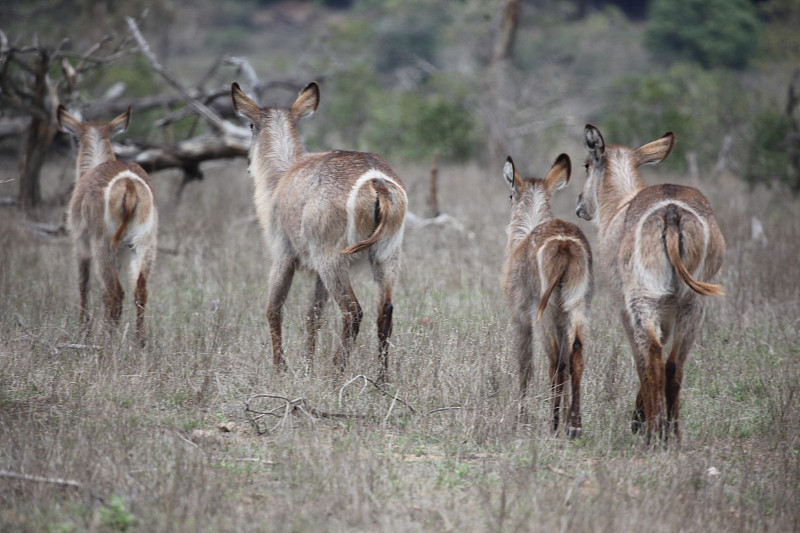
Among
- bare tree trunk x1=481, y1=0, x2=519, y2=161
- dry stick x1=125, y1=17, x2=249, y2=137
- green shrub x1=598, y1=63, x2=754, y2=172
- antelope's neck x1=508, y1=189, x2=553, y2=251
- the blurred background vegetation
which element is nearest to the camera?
antelope's neck x1=508, y1=189, x2=553, y2=251

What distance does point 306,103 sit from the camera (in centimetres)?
650

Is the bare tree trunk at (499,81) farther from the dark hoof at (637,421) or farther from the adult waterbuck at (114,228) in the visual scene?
the dark hoof at (637,421)

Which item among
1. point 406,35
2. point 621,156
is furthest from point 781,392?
point 406,35

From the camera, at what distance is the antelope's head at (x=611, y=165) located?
5402 millimetres

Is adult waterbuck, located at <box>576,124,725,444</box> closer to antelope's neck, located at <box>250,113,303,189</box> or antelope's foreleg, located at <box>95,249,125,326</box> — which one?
antelope's neck, located at <box>250,113,303,189</box>

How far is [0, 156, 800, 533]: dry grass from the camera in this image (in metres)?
3.35

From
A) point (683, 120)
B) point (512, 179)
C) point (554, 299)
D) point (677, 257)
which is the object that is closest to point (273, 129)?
point (512, 179)

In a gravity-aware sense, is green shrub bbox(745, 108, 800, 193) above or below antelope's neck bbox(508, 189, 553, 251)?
above

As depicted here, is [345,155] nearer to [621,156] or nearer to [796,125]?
[621,156]

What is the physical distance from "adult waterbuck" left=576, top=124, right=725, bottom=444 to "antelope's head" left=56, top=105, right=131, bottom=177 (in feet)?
16.5

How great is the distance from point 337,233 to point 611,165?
205 cm

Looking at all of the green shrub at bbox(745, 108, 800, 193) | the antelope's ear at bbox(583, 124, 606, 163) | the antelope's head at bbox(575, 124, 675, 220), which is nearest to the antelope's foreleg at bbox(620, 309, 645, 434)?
the antelope's head at bbox(575, 124, 675, 220)

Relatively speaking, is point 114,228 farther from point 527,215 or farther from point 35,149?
point 35,149

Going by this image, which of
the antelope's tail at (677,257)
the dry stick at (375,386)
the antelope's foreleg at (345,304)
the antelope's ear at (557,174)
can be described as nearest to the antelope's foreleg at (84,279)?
the antelope's foreleg at (345,304)
